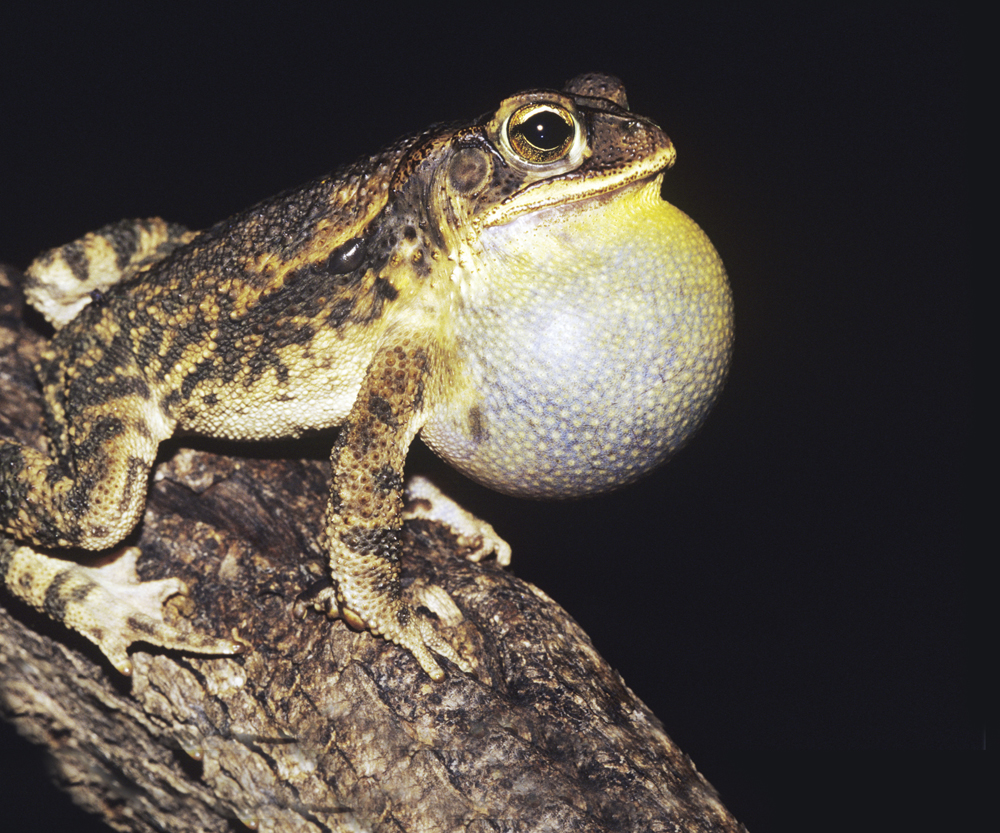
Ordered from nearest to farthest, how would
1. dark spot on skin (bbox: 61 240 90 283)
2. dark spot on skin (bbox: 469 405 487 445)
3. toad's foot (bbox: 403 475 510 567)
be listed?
dark spot on skin (bbox: 469 405 487 445) < toad's foot (bbox: 403 475 510 567) < dark spot on skin (bbox: 61 240 90 283)

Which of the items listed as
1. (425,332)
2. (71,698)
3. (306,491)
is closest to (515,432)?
(425,332)

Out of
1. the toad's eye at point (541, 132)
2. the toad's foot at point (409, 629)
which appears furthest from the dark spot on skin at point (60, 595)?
the toad's eye at point (541, 132)

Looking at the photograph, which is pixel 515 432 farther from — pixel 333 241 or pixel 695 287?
pixel 333 241

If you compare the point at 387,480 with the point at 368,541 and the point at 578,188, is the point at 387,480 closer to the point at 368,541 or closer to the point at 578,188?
the point at 368,541

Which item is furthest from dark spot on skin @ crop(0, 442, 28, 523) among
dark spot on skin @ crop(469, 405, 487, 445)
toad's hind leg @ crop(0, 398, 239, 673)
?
dark spot on skin @ crop(469, 405, 487, 445)

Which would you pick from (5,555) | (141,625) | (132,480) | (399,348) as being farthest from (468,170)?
(5,555)

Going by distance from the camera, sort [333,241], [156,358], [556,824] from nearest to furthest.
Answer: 1. [556,824]
2. [333,241]
3. [156,358]

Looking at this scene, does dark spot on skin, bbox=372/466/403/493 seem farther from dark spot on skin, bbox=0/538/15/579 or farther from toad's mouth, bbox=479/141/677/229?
dark spot on skin, bbox=0/538/15/579
